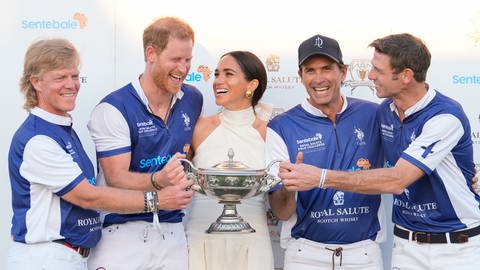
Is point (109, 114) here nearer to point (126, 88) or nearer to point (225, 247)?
point (126, 88)

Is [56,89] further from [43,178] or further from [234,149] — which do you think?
[234,149]

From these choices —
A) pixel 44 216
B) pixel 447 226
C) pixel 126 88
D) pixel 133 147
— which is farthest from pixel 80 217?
pixel 447 226

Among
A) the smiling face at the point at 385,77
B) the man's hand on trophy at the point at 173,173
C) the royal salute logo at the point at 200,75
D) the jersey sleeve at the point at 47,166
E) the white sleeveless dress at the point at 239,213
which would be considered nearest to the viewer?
the jersey sleeve at the point at 47,166

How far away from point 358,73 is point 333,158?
0.86m

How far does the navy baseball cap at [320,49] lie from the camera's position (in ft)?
12.5

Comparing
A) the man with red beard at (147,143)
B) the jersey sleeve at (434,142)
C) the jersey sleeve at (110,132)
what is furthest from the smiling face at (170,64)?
the jersey sleeve at (434,142)

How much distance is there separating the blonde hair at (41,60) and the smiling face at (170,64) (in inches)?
23.2

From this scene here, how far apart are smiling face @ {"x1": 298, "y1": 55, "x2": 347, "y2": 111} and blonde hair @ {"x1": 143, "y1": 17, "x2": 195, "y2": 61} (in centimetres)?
71

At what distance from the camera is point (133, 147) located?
12.3ft

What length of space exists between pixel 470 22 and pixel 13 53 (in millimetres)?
2892

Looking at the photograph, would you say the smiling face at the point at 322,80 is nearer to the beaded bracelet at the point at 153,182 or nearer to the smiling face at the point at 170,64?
the smiling face at the point at 170,64

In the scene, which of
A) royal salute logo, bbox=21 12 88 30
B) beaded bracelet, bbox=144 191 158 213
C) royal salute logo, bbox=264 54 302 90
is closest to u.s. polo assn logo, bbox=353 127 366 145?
royal salute logo, bbox=264 54 302 90

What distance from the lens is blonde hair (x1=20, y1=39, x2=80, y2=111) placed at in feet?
10.6

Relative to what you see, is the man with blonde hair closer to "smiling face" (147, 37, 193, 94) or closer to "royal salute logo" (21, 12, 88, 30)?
"smiling face" (147, 37, 193, 94)
